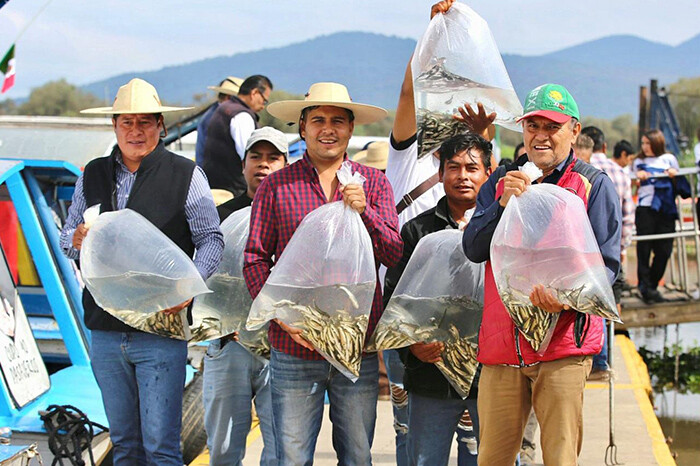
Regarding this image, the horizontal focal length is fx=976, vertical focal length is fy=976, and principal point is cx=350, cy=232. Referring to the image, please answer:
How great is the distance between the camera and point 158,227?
4148mm

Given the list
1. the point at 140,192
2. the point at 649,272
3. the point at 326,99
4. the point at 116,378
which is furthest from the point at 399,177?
the point at 649,272

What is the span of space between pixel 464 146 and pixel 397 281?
64cm

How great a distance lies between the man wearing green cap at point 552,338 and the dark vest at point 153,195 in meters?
1.27

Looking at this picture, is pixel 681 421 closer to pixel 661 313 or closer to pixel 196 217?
pixel 661 313

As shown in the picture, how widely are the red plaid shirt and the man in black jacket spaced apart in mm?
283

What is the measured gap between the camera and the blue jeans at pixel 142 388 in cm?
409

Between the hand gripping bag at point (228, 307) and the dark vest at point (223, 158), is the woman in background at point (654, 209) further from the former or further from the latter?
the hand gripping bag at point (228, 307)

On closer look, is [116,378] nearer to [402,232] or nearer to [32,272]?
[402,232]

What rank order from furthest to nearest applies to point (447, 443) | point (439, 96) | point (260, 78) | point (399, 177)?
point (260, 78) < point (399, 177) < point (439, 96) < point (447, 443)

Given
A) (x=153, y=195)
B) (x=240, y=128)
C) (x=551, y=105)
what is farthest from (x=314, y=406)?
(x=240, y=128)

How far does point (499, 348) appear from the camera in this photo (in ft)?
12.0

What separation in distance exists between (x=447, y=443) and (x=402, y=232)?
0.90 metres

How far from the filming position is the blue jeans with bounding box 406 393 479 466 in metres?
4.03

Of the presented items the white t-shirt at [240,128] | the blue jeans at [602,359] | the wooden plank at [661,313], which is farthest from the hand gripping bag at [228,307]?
the wooden plank at [661,313]
